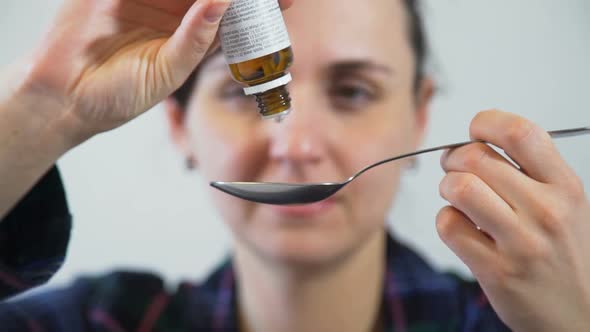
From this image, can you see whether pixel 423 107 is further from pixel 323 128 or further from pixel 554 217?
pixel 554 217

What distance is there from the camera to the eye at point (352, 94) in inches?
26.0

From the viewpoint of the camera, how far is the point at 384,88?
2.20ft

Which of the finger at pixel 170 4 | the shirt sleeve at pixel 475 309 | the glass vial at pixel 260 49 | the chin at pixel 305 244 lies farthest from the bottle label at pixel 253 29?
the shirt sleeve at pixel 475 309

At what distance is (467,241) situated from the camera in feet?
1.49

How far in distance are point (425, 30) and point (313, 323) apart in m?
0.45

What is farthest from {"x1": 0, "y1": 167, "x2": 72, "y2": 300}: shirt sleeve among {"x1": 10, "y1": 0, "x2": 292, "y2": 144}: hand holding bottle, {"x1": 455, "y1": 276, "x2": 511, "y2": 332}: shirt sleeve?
{"x1": 455, "y1": 276, "x2": 511, "y2": 332}: shirt sleeve

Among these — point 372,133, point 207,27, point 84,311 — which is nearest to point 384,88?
point 372,133

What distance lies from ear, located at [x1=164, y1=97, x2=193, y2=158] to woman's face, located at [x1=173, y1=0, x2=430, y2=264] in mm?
52

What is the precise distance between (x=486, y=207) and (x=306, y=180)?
0.26m

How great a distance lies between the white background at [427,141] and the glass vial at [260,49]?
34 cm

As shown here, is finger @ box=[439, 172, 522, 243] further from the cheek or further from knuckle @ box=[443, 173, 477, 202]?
the cheek

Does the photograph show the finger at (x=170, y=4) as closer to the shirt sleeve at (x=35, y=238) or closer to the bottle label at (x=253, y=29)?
the bottle label at (x=253, y=29)

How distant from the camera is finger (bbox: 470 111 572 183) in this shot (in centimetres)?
42

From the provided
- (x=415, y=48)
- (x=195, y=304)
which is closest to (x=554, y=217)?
(x=415, y=48)
